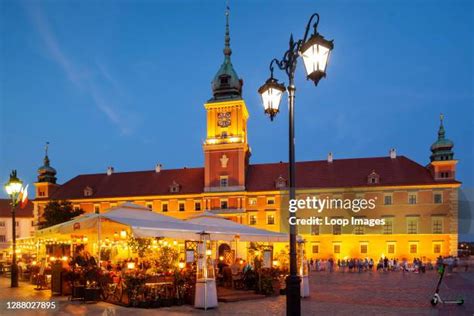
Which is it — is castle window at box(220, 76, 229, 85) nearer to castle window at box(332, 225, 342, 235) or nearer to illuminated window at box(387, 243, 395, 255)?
castle window at box(332, 225, 342, 235)

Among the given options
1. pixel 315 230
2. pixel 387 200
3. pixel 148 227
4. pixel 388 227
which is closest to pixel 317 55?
pixel 148 227

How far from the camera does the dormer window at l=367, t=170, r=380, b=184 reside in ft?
170

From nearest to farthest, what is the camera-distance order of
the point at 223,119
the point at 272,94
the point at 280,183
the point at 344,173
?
1. the point at 272,94
2. the point at 280,183
3. the point at 344,173
4. the point at 223,119

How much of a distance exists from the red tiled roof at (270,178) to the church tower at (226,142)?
2.31 meters

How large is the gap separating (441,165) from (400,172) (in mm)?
4357

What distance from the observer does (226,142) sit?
54.8 m

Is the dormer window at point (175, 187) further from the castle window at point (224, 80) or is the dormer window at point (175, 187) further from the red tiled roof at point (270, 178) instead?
the castle window at point (224, 80)

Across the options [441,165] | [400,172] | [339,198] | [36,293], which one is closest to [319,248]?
[339,198]

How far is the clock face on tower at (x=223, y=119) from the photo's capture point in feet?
182

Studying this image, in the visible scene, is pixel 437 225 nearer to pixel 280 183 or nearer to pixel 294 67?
pixel 280 183

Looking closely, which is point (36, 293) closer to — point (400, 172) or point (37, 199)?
point (400, 172)

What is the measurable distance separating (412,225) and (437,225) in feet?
8.11

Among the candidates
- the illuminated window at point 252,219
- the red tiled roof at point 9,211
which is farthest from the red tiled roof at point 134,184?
the red tiled roof at point 9,211

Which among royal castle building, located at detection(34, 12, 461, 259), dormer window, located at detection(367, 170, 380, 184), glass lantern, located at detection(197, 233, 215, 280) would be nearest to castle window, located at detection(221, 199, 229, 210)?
royal castle building, located at detection(34, 12, 461, 259)
